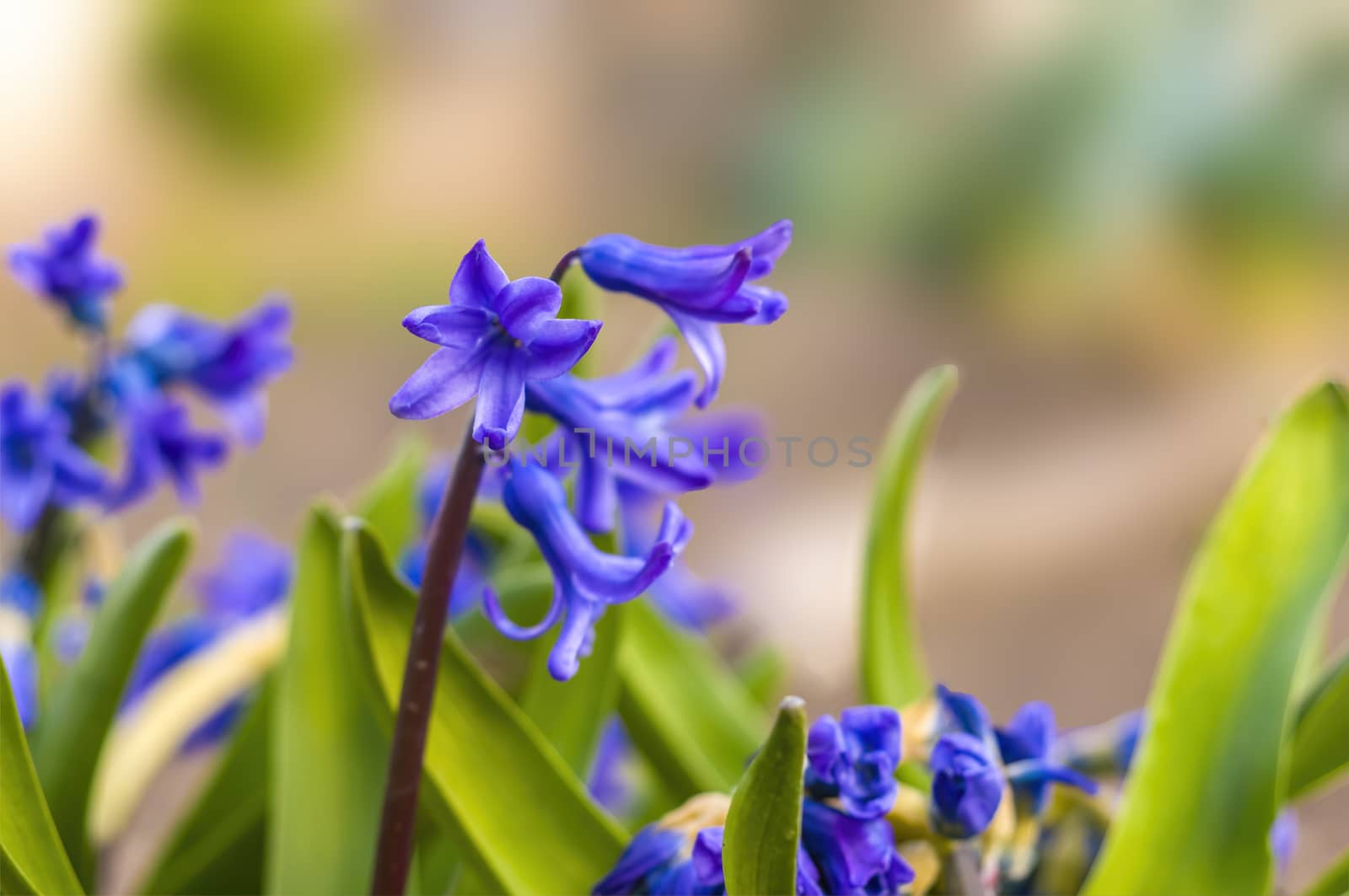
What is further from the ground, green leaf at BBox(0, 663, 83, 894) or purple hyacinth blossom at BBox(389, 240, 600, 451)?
purple hyacinth blossom at BBox(389, 240, 600, 451)

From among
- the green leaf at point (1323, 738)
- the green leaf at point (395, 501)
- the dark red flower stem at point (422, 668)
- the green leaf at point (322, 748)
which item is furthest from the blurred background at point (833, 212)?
the dark red flower stem at point (422, 668)

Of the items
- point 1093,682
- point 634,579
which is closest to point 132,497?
point 634,579

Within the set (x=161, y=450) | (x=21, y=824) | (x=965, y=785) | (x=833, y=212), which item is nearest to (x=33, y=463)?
(x=161, y=450)

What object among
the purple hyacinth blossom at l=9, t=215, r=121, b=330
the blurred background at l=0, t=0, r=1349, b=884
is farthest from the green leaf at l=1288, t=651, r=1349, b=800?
the blurred background at l=0, t=0, r=1349, b=884

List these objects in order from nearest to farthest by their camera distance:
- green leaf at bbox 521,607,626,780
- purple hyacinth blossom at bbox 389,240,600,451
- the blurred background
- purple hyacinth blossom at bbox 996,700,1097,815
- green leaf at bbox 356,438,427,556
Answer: purple hyacinth blossom at bbox 389,240,600,451 < purple hyacinth blossom at bbox 996,700,1097,815 < green leaf at bbox 521,607,626,780 < green leaf at bbox 356,438,427,556 < the blurred background

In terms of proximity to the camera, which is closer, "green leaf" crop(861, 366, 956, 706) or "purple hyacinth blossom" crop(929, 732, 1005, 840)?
"purple hyacinth blossom" crop(929, 732, 1005, 840)

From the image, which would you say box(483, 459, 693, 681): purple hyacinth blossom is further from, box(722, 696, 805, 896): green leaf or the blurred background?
the blurred background

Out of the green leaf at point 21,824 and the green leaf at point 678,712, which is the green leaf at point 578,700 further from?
the green leaf at point 21,824
